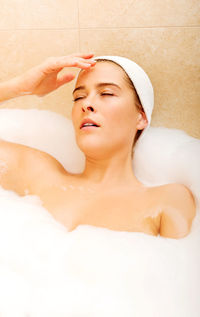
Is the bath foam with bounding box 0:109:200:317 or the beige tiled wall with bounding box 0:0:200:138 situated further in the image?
the beige tiled wall with bounding box 0:0:200:138

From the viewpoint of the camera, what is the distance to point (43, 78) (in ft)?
4.07

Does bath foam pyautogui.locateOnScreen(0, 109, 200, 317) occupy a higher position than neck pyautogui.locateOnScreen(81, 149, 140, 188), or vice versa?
neck pyautogui.locateOnScreen(81, 149, 140, 188)

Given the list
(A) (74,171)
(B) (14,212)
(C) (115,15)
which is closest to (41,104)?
(A) (74,171)

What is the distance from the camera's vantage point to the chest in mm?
1057

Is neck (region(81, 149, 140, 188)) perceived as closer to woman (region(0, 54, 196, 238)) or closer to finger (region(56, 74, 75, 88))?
woman (region(0, 54, 196, 238))

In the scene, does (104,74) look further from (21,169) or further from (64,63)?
(21,169)

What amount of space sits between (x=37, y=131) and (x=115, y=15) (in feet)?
2.04

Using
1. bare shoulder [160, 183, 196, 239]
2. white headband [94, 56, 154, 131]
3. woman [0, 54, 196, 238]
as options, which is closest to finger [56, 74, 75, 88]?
woman [0, 54, 196, 238]

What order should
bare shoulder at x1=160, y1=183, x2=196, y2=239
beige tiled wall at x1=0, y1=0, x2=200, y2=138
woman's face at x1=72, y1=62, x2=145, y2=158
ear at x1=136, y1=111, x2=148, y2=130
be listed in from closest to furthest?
bare shoulder at x1=160, y1=183, x2=196, y2=239 < woman's face at x1=72, y1=62, x2=145, y2=158 < ear at x1=136, y1=111, x2=148, y2=130 < beige tiled wall at x1=0, y1=0, x2=200, y2=138

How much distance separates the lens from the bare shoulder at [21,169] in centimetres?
121

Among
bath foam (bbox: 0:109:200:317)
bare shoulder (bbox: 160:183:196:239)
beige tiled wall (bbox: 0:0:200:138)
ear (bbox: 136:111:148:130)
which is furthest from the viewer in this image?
beige tiled wall (bbox: 0:0:200:138)

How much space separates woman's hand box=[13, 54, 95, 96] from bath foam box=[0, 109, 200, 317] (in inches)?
15.6

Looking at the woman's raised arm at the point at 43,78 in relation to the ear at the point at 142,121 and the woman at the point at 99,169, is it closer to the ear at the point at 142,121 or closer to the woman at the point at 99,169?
the woman at the point at 99,169

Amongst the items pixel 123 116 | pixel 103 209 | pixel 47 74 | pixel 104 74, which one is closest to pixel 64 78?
pixel 47 74
